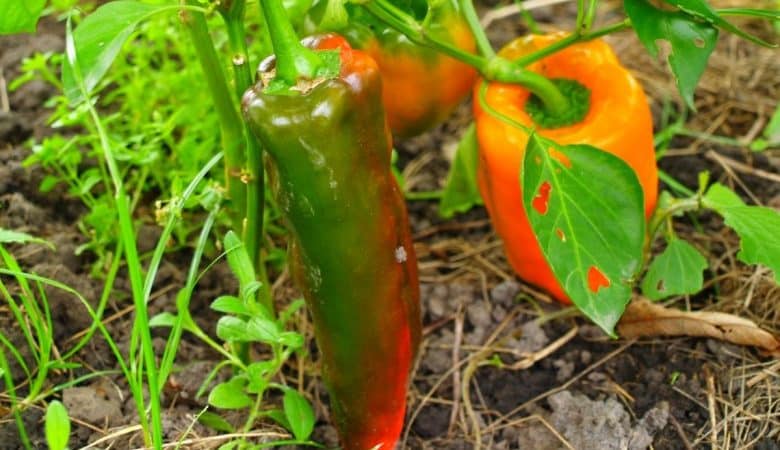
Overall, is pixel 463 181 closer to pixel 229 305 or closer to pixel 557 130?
pixel 557 130

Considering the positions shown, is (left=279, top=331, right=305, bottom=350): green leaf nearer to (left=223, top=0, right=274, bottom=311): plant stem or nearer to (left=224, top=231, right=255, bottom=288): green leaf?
(left=224, top=231, right=255, bottom=288): green leaf

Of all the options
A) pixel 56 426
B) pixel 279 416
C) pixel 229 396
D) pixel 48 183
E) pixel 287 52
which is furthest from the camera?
pixel 48 183

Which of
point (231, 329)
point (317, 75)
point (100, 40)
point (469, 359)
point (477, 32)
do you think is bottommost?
point (469, 359)

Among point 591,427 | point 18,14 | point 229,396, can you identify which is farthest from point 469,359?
point 18,14

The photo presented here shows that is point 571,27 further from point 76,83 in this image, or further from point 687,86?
point 76,83

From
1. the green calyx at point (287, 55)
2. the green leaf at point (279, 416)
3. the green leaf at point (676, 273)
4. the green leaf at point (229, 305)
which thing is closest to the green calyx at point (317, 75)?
the green calyx at point (287, 55)

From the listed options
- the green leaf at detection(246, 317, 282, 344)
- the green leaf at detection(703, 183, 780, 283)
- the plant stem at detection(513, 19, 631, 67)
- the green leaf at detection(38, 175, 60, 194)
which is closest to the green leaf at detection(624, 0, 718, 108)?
the plant stem at detection(513, 19, 631, 67)
